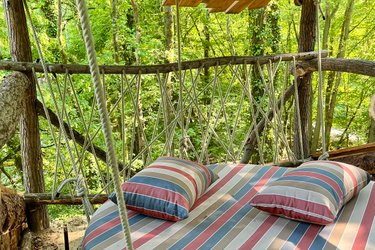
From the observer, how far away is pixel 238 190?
197 cm

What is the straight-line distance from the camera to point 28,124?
8.18 ft

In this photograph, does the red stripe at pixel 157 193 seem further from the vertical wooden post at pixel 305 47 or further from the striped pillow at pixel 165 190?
the vertical wooden post at pixel 305 47

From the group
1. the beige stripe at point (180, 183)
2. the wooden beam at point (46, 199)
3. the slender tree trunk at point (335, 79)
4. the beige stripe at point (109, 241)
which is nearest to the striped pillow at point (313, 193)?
the beige stripe at point (180, 183)

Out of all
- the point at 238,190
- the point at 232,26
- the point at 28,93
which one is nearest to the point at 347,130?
the point at 232,26

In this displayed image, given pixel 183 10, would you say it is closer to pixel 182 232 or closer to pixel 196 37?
pixel 196 37

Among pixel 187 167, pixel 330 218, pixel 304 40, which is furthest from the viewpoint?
pixel 304 40

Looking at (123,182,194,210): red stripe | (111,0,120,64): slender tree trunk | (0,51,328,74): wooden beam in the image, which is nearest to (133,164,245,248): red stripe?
(123,182,194,210): red stripe

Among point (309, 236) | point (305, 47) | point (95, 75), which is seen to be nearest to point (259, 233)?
point (309, 236)

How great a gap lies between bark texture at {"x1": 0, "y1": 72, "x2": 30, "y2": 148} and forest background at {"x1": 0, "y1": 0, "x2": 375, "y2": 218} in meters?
2.53

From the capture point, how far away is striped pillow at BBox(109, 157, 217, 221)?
1612 millimetres

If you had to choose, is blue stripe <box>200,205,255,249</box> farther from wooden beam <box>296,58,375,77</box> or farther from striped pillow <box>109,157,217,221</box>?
wooden beam <box>296,58,375,77</box>

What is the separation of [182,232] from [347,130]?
6997 mm

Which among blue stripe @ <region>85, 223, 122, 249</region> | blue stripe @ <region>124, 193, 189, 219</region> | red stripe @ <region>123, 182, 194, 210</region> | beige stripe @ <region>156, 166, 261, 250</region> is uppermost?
red stripe @ <region>123, 182, 194, 210</region>

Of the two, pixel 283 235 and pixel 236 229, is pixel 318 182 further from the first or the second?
pixel 236 229
